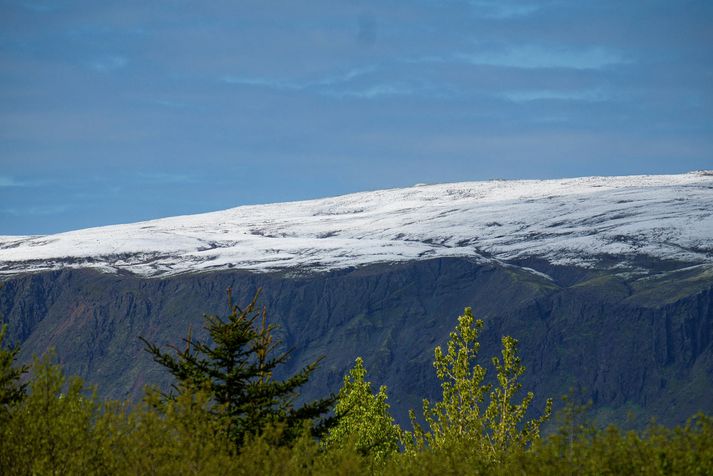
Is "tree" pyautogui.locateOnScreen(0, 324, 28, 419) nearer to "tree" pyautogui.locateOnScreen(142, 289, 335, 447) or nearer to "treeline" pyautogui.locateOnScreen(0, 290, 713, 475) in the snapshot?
"treeline" pyautogui.locateOnScreen(0, 290, 713, 475)

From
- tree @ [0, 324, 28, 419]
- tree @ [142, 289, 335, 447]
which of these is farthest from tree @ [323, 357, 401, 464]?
tree @ [0, 324, 28, 419]

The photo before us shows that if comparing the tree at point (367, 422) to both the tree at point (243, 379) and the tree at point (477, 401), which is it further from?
the tree at point (243, 379)

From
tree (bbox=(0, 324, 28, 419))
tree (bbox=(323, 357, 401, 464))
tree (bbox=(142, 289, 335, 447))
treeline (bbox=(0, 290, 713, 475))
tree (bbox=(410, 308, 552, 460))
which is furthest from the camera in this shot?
tree (bbox=(323, 357, 401, 464))

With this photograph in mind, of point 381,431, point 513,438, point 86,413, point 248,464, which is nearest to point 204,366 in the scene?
point 86,413

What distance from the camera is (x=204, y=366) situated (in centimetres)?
6041

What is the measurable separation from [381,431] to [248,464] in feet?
174

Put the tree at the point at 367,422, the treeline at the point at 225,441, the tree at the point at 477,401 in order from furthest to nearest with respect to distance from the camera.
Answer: the tree at the point at 367,422 < the tree at the point at 477,401 < the treeline at the point at 225,441

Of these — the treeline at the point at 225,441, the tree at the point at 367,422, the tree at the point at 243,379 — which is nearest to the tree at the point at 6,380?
the treeline at the point at 225,441

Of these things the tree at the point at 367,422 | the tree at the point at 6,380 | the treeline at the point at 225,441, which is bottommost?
the tree at the point at 367,422

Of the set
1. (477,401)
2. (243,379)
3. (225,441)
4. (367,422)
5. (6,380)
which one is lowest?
(367,422)

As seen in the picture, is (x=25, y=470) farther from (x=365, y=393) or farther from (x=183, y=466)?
(x=365, y=393)

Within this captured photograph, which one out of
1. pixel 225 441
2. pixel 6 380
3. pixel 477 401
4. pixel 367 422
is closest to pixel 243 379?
pixel 225 441

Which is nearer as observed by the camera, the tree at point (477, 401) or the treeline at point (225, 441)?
the treeline at point (225, 441)

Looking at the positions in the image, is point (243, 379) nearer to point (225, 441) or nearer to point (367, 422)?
point (225, 441)
